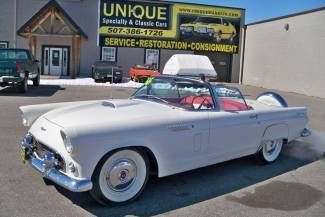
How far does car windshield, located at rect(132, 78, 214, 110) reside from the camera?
219 inches

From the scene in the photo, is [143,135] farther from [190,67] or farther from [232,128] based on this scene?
[190,67]

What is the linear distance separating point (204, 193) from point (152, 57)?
2499 centimetres

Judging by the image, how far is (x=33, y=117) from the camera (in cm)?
539

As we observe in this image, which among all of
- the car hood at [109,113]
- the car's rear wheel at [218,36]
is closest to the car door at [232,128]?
the car hood at [109,113]

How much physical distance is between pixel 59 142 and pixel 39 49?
25182mm

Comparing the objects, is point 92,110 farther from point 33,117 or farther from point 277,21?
point 277,21

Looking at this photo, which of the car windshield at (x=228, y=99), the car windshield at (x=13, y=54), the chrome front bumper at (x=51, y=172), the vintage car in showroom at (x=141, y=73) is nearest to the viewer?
the chrome front bumper at (x=51, y=172)

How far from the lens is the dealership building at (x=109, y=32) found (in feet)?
89.4

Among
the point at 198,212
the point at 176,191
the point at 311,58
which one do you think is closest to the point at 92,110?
the point at 176,191

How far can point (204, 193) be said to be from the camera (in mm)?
4988

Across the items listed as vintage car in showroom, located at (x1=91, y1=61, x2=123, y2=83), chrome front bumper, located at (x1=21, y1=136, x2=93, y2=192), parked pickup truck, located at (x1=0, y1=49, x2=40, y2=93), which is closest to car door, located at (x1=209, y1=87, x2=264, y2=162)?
chrome front bumper, located at (x1=21, y1=136, x2=93, y2=192)

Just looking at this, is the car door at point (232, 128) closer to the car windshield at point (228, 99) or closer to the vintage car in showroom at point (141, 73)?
the car windshield at point (228, 99)

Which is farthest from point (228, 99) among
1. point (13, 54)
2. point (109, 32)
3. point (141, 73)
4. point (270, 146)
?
point (109, 32)

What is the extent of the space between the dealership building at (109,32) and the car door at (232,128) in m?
22.1
